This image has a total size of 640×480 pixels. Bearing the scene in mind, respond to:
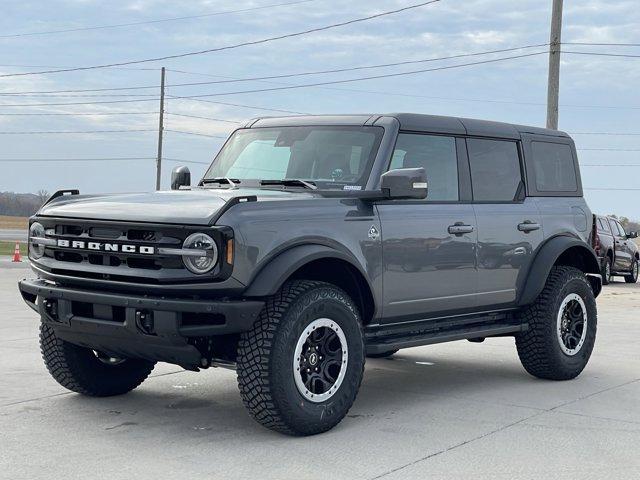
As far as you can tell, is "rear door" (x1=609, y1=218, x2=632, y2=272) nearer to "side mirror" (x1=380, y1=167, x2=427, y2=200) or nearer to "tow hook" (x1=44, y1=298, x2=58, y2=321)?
"side mirror" (x1=380, y1=167, x2=427, y2=200)

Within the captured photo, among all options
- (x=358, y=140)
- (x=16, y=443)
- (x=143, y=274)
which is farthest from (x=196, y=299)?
(x=358, y=140)

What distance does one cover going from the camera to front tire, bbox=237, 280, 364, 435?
5898 millimetres

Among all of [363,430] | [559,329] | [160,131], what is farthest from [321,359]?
[160,131]

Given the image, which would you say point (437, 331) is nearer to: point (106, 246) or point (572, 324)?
point (572, 324)

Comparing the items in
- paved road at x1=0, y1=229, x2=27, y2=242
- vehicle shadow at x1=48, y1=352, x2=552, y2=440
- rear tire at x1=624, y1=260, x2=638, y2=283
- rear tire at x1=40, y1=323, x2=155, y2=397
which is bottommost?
paved road at x1=0, y1=229, x2=27, y2=242

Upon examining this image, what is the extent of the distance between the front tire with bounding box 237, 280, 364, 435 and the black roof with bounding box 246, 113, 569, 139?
155cm

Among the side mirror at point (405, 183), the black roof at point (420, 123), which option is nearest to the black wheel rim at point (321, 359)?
the side mirror at point (405, 183)

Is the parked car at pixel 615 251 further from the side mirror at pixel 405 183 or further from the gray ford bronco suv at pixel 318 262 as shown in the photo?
the side mirror at pixel 405 183

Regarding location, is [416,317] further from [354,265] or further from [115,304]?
[115,304]

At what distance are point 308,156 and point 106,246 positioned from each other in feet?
→ 5.93

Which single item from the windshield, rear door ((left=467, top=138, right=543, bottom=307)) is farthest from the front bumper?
rear door ((left=467, top=138, right=543, bottom=307))

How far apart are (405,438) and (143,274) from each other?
1.85m

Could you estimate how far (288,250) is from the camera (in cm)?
610

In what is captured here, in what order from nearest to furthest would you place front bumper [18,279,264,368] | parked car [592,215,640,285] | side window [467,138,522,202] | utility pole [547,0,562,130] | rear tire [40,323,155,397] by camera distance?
1. front bumper [18,279,264,368]
2. rear tire [40,323,155,397]
3. side window [467,138,522,202]
4. parked car [592,215,640,285]
5. utility pole [547,0,562,130]
